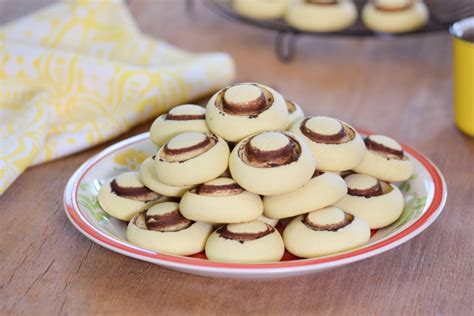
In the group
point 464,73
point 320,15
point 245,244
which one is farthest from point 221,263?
point 320,15

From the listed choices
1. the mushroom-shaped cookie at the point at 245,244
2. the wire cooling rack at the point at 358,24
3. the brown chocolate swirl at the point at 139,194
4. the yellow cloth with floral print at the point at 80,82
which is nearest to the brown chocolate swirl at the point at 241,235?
the mushroom-shaped cookie at the point at 245,244

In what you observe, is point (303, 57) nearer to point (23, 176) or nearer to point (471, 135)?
point (471, 135)


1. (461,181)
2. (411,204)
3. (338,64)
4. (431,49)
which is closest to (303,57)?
(338,64)

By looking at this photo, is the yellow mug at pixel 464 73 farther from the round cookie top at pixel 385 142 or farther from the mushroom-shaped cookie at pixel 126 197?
the mushroom-shaped cookie at pixel 126 197

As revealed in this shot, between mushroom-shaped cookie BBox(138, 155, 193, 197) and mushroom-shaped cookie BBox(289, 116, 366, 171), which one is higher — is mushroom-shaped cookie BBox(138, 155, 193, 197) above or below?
below

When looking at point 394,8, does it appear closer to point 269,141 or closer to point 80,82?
point 80,82

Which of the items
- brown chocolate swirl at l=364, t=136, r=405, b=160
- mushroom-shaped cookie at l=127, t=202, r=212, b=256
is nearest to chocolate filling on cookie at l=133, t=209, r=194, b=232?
mushroom-shaped cookie at l=127, t=202, r=212, b=256

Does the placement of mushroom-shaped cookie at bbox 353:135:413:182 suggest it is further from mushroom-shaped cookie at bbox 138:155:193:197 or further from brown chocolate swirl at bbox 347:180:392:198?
mushroom-shaped cookie at bbox 138:155:193:197
